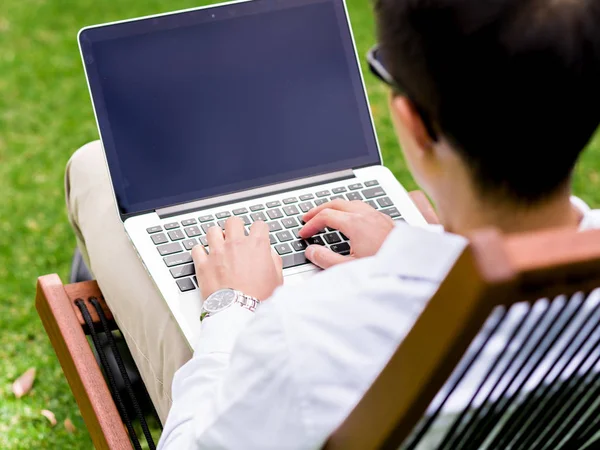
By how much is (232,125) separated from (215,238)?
0.31 m

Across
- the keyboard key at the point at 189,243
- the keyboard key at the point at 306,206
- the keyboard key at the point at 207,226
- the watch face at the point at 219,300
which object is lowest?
the keyboard key at the point at 306,206

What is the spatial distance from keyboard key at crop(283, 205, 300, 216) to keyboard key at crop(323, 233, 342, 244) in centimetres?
9

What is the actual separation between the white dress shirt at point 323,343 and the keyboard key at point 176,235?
0.56 metres

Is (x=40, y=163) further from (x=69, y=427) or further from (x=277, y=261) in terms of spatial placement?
(x=277, y=261)

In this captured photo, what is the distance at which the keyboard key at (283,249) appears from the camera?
1.62 metres

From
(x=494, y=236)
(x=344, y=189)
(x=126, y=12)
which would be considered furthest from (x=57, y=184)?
(x=494, y=236)

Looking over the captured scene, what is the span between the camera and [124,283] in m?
1.64

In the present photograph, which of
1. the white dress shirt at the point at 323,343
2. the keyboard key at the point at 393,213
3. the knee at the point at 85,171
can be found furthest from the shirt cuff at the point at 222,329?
the knee at the point at 85,171

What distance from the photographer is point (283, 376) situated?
1.02 m

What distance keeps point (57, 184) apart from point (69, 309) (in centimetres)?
149

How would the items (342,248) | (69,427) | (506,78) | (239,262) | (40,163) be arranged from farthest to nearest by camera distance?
1. (40,163)
2. (69,427)
3. (342,248)
4. (239,262)
5. (506,78)

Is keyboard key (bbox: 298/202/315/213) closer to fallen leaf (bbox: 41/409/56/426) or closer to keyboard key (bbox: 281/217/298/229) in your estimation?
keyboard key (bbox: 281/217/298/229)

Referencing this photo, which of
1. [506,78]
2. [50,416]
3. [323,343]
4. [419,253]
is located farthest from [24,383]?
[506,78]

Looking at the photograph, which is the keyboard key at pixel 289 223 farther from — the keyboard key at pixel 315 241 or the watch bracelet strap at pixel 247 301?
the watch bracelet strap at pixel 247 301
